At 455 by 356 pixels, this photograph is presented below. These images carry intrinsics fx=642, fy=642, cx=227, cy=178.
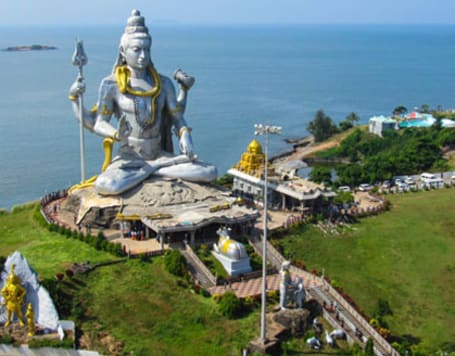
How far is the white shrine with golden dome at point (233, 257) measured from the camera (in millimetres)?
19234

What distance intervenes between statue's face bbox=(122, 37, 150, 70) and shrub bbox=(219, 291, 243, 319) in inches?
405

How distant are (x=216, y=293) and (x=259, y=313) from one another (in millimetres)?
1482

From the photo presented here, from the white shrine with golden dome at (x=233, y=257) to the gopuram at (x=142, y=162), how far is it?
72.3 inches

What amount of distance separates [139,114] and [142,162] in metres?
1.82

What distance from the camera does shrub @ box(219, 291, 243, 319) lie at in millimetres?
16781

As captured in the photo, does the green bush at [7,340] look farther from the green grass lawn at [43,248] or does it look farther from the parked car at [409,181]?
the parked car at [409,181]

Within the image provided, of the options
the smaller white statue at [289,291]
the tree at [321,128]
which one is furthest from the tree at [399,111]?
the smaller white statue at [289,291]

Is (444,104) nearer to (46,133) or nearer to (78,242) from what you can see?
(46,133)

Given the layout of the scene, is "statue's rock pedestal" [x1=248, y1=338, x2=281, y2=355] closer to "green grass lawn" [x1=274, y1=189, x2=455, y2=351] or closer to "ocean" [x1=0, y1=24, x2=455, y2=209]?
"green grass lawn" [x1=274, y1=189, x2=455, y2=351]

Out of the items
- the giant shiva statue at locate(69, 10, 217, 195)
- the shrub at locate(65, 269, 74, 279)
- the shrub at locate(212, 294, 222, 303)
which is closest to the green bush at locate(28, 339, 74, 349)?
the shrub at locate(65, 269, 74, 279)

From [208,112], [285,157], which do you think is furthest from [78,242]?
[208,112]

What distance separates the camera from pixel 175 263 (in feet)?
61.7

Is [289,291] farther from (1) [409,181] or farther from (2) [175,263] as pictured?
(1) [409,181]

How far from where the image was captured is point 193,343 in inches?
619
